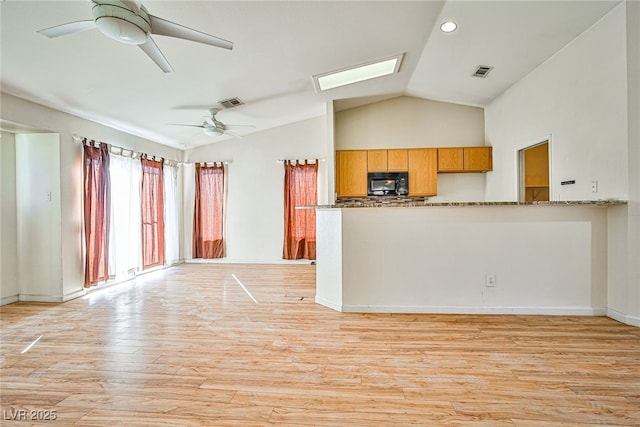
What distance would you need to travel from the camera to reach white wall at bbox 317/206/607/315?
3.07 metres

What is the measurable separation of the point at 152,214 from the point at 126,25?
4337 millimetres

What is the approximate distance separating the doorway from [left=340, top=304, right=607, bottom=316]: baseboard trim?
2080mm

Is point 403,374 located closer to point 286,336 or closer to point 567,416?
point 567,416

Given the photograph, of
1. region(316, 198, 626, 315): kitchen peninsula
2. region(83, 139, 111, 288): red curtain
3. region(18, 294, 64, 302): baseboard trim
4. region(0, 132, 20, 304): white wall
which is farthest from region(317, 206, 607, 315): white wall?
region(0, 132, 20, 304): white wall

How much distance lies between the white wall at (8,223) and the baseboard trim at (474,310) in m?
4.10

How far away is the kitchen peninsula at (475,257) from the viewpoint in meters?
3.06

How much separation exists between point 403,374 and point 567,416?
0.86m

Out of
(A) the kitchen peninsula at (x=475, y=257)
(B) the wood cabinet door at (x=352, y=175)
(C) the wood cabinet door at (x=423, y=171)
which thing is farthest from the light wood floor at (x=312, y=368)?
(C) the wood cabinet door at (x=423, y=171)

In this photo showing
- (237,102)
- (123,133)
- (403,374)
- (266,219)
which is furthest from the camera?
(266,219)

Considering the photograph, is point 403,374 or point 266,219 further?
point 266,219

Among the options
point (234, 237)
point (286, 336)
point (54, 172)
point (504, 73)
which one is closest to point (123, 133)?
point (54, 172)

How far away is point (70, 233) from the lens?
397cm

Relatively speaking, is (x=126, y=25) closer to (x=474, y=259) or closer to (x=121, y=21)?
(x=121, y=21)

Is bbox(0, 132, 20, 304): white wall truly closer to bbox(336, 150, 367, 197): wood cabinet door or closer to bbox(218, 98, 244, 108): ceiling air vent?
bbox(218, 98, 244, 108): ceiling air vent
